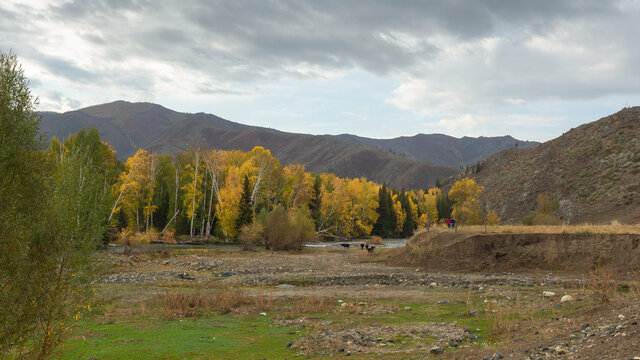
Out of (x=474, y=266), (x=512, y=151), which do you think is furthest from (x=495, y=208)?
(x=474, y=266)

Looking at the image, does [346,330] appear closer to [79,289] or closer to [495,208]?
[79,289]

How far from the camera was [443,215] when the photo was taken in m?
127

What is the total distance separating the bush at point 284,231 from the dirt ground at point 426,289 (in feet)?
10.2

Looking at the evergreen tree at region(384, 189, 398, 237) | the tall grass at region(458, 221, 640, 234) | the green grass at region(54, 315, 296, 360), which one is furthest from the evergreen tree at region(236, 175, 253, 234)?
the green grass at region(54, 315, 296, 360)

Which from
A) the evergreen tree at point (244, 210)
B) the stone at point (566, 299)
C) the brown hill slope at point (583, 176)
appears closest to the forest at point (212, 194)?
the evergreen tree at point (244, 210)

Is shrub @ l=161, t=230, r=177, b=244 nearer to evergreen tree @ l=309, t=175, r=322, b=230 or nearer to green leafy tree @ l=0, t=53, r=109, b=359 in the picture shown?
evergreen tree @ l=309, t=175, r=322, b=230

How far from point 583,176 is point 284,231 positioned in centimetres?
7244

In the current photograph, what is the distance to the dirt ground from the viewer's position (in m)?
10.2

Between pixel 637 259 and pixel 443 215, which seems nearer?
pixel 637 259

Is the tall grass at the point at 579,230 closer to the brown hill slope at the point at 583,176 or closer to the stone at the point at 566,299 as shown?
the stone at the point at 566,299

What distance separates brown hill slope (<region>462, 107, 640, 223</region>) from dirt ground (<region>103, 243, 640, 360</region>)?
43316mm

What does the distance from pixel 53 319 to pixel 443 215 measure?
413 feet

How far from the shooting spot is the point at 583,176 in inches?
3605

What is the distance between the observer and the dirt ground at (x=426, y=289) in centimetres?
1023
